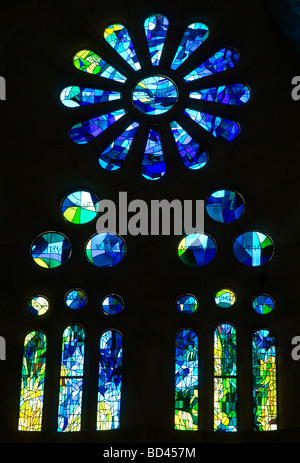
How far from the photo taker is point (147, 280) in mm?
17078

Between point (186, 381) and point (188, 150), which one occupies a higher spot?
point (188, 150)

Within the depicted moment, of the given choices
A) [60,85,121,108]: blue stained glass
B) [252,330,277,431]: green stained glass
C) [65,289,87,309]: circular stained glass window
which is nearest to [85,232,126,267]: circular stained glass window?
[65,289,87,309]: circular stained glass window

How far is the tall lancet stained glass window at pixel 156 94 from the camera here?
18.2m

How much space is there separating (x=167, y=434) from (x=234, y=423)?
1.30 meters

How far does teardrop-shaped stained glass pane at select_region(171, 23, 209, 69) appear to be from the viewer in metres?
18.6

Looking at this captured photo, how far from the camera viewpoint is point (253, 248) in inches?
683

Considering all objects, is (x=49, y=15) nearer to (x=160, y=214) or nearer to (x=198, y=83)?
(x=198, y=83)

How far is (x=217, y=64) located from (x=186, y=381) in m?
6.74

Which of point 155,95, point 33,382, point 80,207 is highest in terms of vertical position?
point 155,95

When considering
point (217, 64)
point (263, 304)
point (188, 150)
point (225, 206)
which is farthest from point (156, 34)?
point (263, 304)

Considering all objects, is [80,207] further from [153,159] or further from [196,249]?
[196,249]

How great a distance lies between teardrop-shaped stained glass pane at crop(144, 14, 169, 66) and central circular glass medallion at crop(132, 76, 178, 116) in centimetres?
50

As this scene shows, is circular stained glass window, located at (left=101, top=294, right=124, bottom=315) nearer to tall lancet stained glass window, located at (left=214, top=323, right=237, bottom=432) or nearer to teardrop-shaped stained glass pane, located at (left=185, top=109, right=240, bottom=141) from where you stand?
tall lancet stained glass window, located at (left=214, top=323, right=237, bottom=432)

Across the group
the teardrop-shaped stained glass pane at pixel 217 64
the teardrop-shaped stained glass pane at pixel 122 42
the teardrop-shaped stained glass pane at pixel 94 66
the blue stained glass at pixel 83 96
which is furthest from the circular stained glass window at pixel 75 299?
the teardrop-shaped stained glass pane at pixel 217 64
